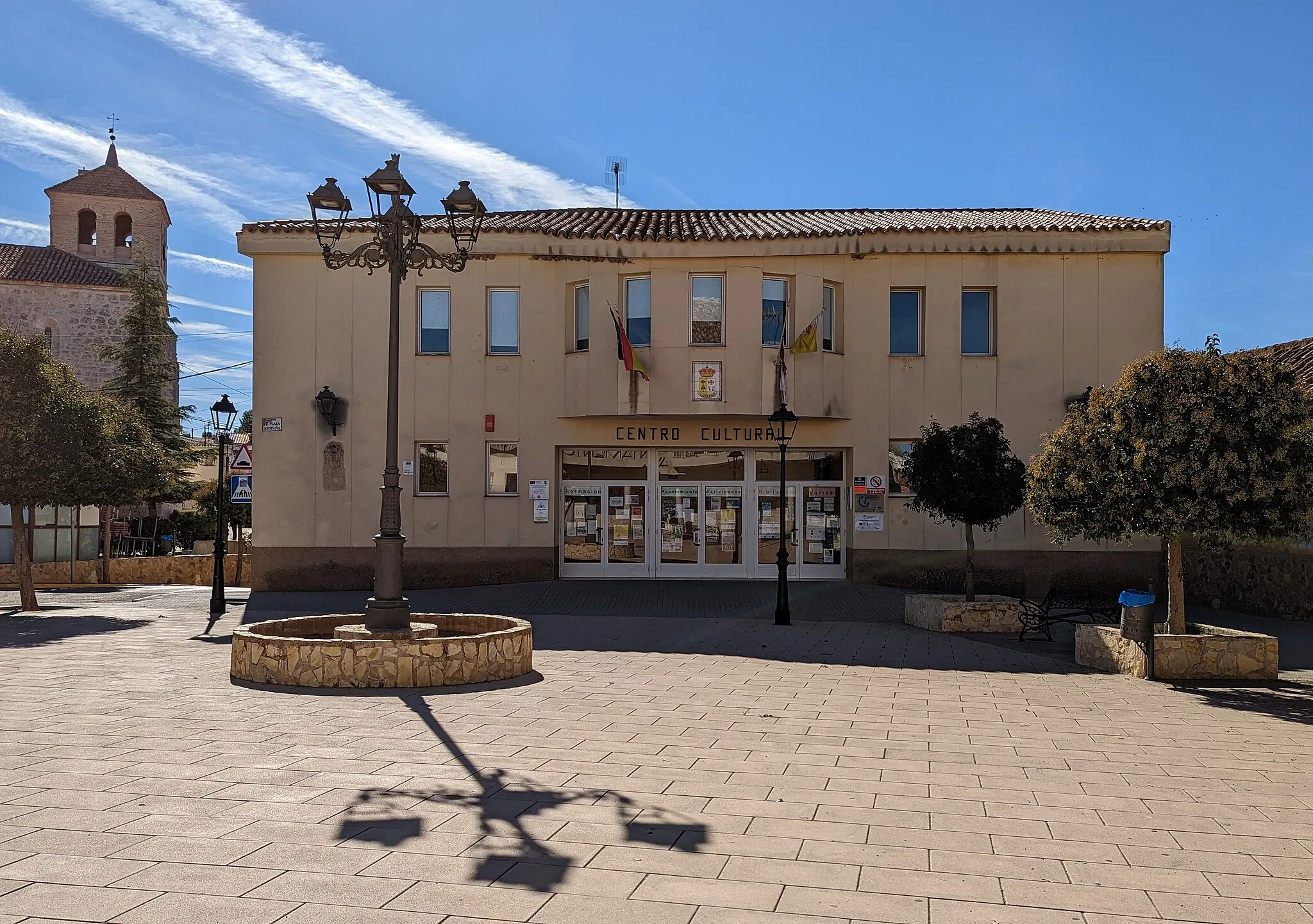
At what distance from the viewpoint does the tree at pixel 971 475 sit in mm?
16641

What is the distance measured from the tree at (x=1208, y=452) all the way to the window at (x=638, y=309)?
1149 centimetres

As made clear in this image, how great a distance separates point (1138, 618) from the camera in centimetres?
1238

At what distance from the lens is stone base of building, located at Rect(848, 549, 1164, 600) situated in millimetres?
22062

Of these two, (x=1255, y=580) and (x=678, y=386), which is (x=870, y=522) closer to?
(x=678, y=386)

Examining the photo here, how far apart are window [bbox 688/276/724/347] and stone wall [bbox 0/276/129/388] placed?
1510 inches

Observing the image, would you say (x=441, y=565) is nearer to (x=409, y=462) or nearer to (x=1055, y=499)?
(x=409, y=462)

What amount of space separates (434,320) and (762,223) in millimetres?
7515

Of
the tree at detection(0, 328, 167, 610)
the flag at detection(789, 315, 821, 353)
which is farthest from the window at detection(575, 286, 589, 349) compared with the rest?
the tree at detection(0, 328, 167, 610)

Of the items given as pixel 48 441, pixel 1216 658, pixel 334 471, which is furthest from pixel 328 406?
pixel 1216 658

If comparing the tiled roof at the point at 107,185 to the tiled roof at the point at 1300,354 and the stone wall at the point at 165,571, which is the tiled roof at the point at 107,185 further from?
the tiled roof at the point at 1300,354

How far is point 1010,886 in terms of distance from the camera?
5.06 meters

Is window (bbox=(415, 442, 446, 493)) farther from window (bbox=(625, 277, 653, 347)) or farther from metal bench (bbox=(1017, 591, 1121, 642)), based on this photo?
metal bench (bbox=(1017, 591, 1121, 642))

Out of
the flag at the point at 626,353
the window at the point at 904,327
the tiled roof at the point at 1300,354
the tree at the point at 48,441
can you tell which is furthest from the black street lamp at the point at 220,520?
the tiled roof at the point at 1300,354

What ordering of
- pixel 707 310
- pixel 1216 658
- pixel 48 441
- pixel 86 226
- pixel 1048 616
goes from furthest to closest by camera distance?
pixel 86 226, pixel 707 310, pixel 48 441, pixel 1048 616, pixel 1216 658
